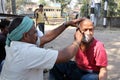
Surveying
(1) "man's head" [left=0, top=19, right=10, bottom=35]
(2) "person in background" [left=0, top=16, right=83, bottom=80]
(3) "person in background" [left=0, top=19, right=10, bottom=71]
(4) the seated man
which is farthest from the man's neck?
(1) "man's head" [left=0, top=19, right=10, bottom=35]

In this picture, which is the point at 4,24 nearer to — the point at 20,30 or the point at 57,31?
the point at 57,31

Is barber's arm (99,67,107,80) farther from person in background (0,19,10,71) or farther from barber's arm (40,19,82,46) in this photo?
person in background (0,19,10,71)

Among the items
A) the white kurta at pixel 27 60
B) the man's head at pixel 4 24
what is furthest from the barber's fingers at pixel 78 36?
the man's head at pixel 4 24

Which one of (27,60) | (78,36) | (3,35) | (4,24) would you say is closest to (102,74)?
(78,36)

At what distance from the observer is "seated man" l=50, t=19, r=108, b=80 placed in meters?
3.60

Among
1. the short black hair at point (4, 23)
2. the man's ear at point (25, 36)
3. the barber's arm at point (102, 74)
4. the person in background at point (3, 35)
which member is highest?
the man's ear at point (25, 36)

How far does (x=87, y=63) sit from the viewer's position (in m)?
3.87

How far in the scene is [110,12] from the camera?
87.0ft

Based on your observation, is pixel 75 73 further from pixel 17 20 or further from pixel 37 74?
pixel 17 20

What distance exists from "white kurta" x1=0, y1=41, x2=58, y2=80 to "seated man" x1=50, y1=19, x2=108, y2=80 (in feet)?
2.53

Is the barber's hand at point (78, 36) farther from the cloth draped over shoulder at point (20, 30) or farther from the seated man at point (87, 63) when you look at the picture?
the cloth draped over shoulder at point (20, 30)

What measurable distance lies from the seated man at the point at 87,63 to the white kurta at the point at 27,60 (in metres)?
0.77

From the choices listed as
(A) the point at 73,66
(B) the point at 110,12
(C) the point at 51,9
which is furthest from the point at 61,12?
(A) the point at 73,66

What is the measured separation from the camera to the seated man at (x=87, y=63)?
3.60 metres
